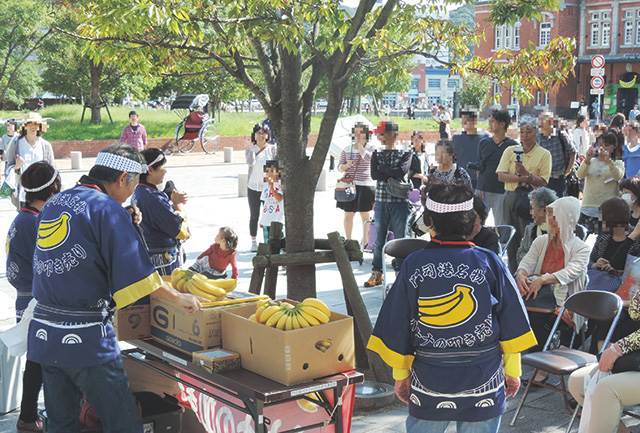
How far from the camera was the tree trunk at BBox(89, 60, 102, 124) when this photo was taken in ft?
112

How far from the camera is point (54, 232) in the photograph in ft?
14.1

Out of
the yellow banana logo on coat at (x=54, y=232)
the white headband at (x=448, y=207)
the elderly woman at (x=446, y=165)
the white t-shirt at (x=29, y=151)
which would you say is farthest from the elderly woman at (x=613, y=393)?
the white t-shirt at (x=29, y=151)

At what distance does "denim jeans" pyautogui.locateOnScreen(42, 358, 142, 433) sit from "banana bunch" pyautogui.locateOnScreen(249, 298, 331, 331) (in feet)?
2.49

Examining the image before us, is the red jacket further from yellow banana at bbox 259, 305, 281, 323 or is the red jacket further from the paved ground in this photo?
yellow banana at bbox 259, 305, 281, 323

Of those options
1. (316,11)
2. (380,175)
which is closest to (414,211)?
(380,175)

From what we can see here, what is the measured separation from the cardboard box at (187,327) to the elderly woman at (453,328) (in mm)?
1141

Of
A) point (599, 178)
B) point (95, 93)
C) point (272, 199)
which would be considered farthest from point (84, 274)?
point (95, 93)

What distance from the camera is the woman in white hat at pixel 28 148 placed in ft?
38.6

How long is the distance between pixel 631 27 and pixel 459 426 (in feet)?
217

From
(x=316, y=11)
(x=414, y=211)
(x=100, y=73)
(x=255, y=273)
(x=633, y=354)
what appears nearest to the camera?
(x=633, y=354)

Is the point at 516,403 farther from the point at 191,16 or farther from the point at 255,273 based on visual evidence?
the point at 191,16

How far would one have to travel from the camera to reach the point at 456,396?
3854 mm

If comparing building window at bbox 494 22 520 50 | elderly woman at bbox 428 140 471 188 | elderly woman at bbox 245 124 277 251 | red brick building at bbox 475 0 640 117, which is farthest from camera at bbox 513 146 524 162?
building window at bbox 494 22 520 50

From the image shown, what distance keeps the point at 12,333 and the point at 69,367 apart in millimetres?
1098
